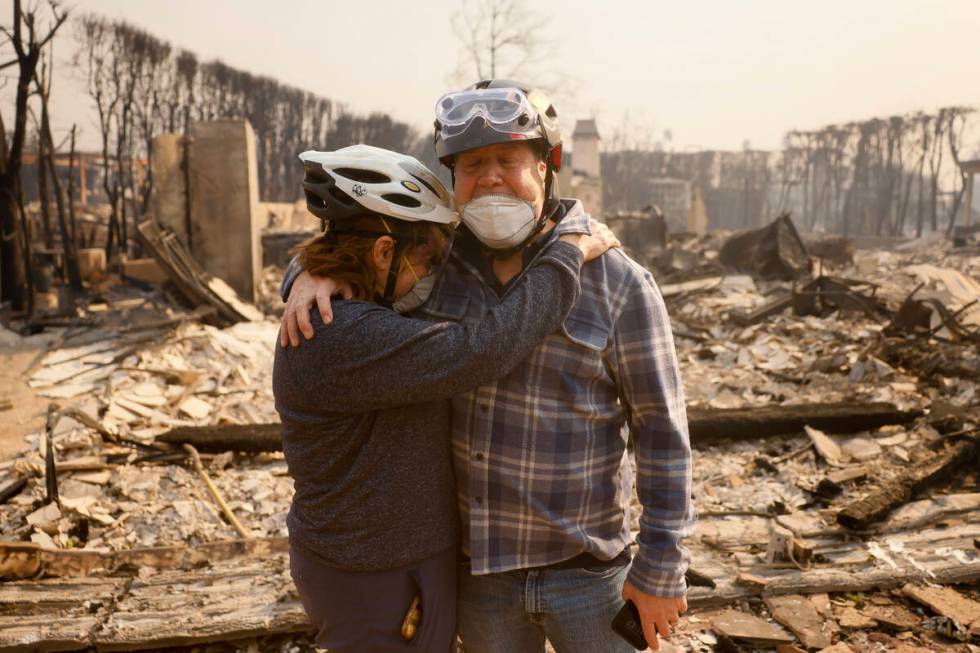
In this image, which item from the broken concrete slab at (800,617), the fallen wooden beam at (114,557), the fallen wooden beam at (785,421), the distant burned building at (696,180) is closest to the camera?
the broken concrete slab at (800,617)

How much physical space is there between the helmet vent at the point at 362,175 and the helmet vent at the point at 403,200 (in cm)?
7

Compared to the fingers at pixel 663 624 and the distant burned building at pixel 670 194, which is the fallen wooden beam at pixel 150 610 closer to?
the fingers at pixel 663 624

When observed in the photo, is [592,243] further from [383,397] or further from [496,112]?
[383,397]

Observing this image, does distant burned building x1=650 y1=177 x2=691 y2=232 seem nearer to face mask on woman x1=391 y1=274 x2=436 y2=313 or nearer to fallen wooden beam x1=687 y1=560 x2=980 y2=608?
fallen wooden beam x1=687 y1=560 x2=980 y2=608

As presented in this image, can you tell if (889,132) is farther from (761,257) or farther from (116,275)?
(116,275)

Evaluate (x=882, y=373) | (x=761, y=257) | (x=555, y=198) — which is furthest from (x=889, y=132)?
(x=555, y=198)

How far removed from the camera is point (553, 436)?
2000 millimetres

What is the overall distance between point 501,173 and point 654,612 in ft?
4.39

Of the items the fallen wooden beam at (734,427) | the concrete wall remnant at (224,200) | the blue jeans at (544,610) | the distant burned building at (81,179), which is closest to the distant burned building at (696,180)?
the distant burned building at (81,179)

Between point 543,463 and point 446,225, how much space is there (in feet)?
2.67

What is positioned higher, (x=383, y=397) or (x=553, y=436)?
(x=383, y=397)

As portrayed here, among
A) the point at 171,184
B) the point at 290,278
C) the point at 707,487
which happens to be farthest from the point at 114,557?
the point at 171,184

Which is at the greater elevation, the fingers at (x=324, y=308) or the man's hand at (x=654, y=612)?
the fingers at (x=324, y=308)

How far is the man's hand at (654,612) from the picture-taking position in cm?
194
